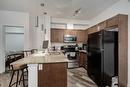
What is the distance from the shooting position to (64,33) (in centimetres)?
648

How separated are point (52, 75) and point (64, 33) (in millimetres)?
4083

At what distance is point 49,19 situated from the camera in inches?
Result: 246

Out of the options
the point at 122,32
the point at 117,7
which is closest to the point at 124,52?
the point at 122,32

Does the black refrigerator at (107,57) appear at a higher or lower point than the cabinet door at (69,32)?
lower

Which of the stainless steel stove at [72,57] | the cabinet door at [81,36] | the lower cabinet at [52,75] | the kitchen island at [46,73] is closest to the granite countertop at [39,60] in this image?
the kitchen island at [46,73]

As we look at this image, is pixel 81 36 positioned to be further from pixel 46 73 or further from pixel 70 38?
pixel 46 73

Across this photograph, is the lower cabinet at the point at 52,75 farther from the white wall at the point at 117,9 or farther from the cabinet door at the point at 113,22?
the white wall at the point at 117,9

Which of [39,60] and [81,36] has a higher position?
[81,36]

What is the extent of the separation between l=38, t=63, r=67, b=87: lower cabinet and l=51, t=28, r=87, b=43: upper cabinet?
3.84 m

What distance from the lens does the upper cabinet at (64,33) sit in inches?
251

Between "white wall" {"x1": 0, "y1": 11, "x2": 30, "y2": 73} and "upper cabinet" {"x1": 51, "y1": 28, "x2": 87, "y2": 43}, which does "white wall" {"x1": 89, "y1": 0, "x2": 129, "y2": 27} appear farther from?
"white wall" {"x1": 0, "y1": 11, "x2": 30, "y2": 73}

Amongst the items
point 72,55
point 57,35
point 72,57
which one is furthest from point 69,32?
point 72,57

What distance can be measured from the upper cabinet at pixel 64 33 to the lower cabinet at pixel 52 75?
12.6 feet

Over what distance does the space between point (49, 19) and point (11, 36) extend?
3760 millimetres
